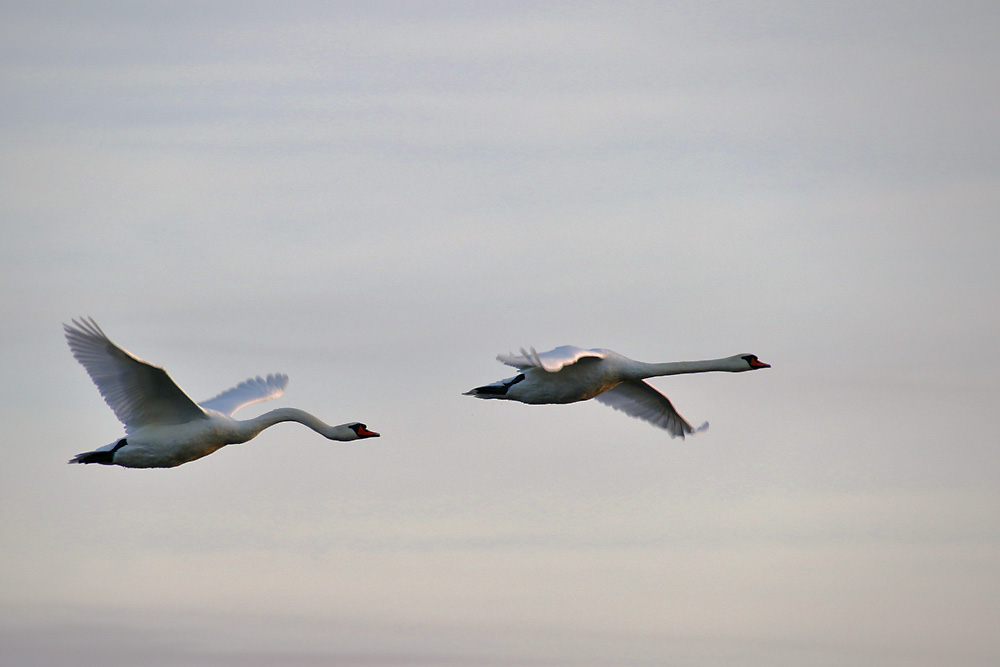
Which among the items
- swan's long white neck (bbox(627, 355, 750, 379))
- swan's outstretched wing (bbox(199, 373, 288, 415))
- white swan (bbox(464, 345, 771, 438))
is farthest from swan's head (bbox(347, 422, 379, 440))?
swan's long white neck (bbox(627, 355, 750, 379))

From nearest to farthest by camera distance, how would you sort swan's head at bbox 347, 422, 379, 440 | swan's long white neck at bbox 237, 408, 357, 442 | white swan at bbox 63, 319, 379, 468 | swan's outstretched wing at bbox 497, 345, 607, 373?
swan's outstretched wing at bbox 497, 345, 607, 373, white swan at bbox 63, 319, 379, 468, swan's long white neck at bbox 237, 408, 357, 442, swan's head at bbox 347, 422, 379, 440

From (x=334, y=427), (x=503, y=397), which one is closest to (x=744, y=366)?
(x=503, y=397)

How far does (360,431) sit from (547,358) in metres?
4.71

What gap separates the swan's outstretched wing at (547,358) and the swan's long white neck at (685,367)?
190cm

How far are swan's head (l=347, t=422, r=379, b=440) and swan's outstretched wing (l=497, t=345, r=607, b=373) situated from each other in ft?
12.7

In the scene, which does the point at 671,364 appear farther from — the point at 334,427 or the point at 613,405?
the point at 334,427

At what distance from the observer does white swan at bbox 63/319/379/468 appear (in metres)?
32.1

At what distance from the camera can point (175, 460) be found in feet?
109

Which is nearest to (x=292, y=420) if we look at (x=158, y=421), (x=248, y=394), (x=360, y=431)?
(x=360, y=431)

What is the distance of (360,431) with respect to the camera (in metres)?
33.9

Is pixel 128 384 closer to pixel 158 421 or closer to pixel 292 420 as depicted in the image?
pixel 158 421

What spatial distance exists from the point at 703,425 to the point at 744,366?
264 cm

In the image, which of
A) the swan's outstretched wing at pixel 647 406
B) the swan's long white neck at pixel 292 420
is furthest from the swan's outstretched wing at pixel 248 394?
the swan's outstretched wing at pixel 647 406

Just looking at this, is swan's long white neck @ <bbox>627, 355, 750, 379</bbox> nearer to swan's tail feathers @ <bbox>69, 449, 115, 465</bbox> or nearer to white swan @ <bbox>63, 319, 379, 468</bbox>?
white swan @ <bbox>63, 319, 379, 468</bbox>
